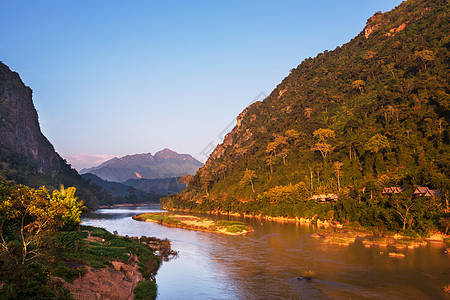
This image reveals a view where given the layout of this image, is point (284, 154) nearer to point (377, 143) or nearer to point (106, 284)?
point (377, 143)

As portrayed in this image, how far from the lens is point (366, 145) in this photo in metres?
92.1

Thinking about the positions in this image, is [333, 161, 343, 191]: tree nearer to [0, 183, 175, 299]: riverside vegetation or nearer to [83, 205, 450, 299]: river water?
[83, 205, 450, 299]: river water

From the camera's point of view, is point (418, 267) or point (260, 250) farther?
point (260, 250)

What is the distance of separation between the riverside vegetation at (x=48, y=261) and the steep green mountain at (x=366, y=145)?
50.7 meters

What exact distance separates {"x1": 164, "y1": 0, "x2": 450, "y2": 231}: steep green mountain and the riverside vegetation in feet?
166

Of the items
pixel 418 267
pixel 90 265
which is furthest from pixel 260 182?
pixel 90 265

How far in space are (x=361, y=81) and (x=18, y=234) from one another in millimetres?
151472

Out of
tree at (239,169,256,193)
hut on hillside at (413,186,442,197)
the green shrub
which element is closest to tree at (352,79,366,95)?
tree at (239,169,256,193)

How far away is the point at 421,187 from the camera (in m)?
62.5

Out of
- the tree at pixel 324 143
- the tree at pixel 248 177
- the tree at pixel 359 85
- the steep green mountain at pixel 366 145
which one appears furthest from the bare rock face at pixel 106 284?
the tree at pixel 359 85

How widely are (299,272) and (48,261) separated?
2782 cm

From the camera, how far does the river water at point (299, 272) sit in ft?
98.9

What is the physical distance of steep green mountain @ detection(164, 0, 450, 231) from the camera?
231 feet

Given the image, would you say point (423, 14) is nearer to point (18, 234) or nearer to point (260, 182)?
point (260, 182)
